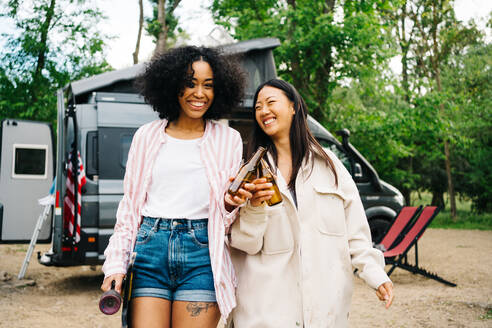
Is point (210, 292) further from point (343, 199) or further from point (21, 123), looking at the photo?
point (21, 123)

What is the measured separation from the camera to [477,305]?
19.4 ft

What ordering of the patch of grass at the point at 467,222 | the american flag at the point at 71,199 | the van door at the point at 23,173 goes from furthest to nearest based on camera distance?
1. the patch of grass at the point at 467,222
2. the van door at the point at 23,173
3. the american flag at the point at 71,199

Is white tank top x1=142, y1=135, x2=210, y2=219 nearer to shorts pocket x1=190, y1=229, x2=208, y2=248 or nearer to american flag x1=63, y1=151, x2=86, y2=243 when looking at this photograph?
shorts pocket x1=190, y1=229, x2=208, y2=248

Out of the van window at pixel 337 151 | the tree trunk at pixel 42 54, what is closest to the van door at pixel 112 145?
the van window at pixel 337 151

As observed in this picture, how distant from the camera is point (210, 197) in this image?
7.23 feet

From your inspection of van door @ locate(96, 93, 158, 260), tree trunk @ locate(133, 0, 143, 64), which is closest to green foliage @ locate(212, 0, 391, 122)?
tree trunk @ locate(133, 0, 143, 64)

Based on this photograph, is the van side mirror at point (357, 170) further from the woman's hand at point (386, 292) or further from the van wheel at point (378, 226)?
the woman's hand at point (386, 292)

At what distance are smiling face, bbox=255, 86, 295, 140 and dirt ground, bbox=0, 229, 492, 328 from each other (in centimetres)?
339

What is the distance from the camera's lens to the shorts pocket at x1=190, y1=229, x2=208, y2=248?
2.16 meters

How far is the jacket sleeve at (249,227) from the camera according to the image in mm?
2180

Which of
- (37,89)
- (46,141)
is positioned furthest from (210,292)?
(37,89)

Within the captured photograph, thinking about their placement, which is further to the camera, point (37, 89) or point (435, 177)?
point (435, 177)

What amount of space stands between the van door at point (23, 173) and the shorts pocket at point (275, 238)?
7.06 metres

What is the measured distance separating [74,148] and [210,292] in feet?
15.7
